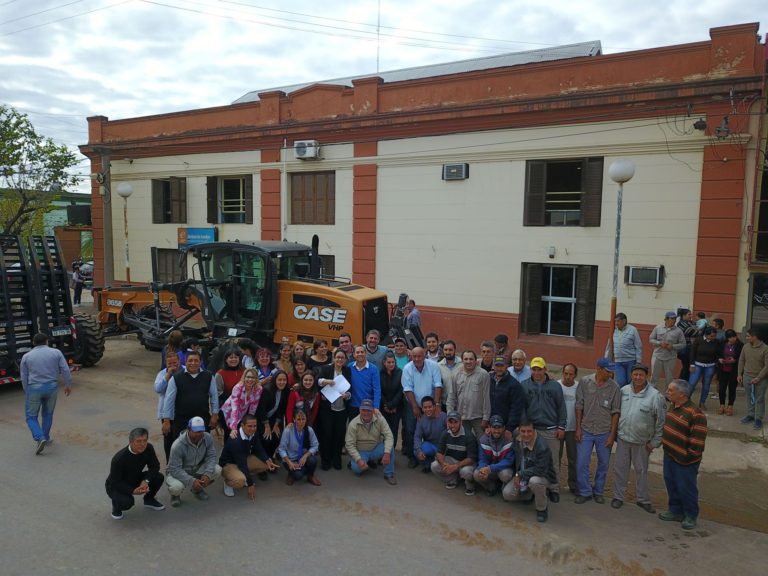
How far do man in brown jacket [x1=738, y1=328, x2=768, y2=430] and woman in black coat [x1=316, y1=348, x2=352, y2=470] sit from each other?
20.7ft

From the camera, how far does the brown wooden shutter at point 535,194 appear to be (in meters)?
13.5

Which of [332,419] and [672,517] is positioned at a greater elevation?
[332,419]

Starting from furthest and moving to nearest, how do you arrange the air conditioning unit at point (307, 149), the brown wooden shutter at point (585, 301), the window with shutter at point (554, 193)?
1. the air conditioning unit at point (307, 149)
2. the window with shutter at point (554, 193)
3. the brown wooden shutter at point (585, 301)

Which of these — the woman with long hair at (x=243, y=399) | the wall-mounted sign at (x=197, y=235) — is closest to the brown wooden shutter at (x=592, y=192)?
the woman with long hair at (x=243, y=399)

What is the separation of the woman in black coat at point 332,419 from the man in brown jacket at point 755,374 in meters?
6.30

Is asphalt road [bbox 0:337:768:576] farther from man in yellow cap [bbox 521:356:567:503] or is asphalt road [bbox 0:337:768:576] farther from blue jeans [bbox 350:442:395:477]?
man in yellow cap [bbox 521:356:567:503]

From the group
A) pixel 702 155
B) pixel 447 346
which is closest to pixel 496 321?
pixel 702 155

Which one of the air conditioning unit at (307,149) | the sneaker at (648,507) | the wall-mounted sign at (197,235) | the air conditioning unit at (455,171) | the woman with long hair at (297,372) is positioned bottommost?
the sneaker at (648,507)

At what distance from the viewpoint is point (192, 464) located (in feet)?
19.9

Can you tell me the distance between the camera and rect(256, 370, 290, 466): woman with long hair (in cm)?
671

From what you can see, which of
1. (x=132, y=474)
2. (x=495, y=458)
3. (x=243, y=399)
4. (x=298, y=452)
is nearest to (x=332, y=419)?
(x=298, y=452)

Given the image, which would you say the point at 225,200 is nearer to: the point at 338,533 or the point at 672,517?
the point at 338,533

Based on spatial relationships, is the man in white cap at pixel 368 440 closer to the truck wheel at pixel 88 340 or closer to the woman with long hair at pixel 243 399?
the woman with long hair at pixel 243 399

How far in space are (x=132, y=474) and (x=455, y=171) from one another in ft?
35.2
